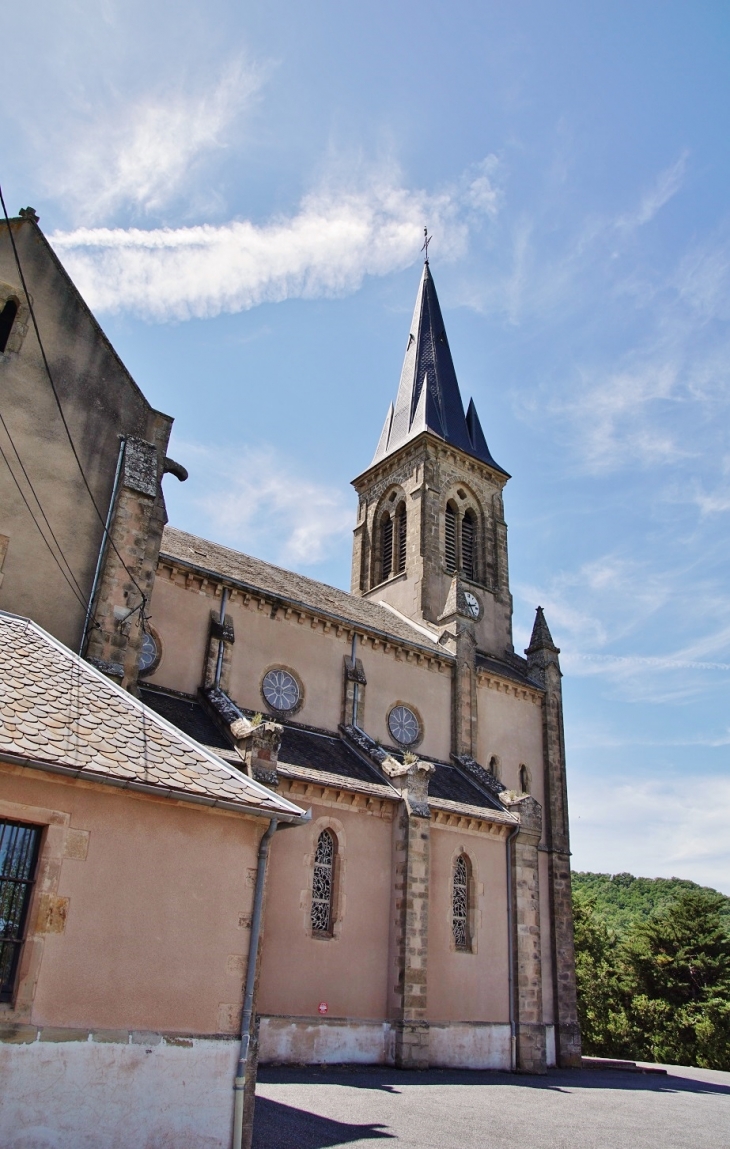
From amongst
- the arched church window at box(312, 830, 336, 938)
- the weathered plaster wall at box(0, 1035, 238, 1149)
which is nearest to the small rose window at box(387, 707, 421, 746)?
the arched church window at box(312, 830, 336, 938)

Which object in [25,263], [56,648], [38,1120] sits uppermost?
[25,263]

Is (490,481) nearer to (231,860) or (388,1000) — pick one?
(388,1000)

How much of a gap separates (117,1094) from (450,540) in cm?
2647

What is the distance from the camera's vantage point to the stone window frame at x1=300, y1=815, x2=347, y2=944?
18.0 meters

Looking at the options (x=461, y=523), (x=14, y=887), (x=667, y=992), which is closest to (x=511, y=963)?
(x=14, y=887)

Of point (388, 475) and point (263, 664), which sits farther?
point (388, 475)

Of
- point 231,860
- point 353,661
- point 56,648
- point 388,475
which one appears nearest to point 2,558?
point 56,648

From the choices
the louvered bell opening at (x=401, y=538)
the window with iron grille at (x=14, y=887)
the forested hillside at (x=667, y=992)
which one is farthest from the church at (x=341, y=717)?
the forested hillside at (x=667, y=992)

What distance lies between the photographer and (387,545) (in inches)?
1364

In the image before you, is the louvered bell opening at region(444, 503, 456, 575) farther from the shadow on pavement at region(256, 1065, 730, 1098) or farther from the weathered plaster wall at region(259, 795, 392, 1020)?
the shadow on pavement at region(256, 1065, 730, 1098)

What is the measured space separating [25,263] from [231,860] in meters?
11.7

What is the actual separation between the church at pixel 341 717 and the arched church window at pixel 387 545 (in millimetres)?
1349

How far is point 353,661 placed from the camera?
24.3m

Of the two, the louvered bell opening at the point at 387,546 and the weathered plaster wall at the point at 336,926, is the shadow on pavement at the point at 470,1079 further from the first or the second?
Answer: the louvered bell opening at the point at 387,546
